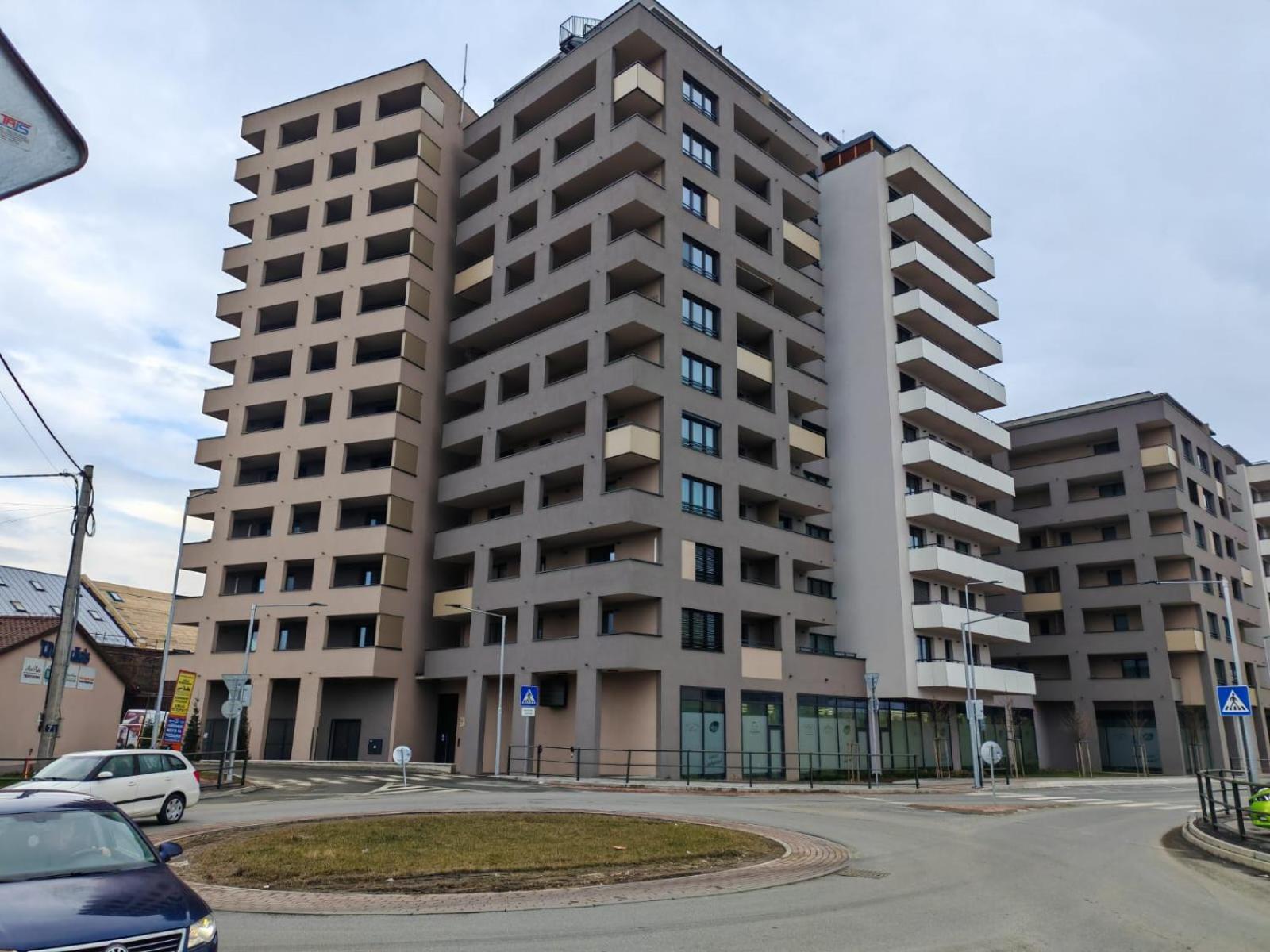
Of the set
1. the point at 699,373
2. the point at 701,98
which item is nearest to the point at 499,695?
the point at 699,373

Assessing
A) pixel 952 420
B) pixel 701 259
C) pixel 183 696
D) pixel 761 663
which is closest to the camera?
pixel 183 696

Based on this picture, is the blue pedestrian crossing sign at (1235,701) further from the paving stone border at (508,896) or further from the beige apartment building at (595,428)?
the beige apartment building at (595,428)

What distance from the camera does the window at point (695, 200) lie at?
159ft

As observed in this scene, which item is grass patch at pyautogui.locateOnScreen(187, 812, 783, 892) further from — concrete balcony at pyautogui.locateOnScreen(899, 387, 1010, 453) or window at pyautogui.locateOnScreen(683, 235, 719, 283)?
concrete balcony at pyautogui.locateOnScreen(899, 387, 1010, 453)

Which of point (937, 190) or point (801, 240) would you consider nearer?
point (801, 240)

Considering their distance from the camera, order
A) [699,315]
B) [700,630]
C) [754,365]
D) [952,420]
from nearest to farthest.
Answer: [700,630], [699,315], [754,365], [952,420]

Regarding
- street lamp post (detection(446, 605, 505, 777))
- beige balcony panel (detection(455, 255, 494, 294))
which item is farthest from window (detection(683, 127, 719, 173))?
street lamp post (detection(446, 605, 505, 777))

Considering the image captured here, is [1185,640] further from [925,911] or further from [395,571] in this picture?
Answer: [925,911]

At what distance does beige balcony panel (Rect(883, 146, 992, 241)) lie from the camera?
57.4 meters

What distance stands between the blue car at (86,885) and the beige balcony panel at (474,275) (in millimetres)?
46783

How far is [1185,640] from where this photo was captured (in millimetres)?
60750

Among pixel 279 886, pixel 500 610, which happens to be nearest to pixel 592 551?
pixel 500 610

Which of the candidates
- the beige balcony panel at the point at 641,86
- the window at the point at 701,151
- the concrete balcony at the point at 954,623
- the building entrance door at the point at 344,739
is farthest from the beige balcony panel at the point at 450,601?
the beige balcony panel at the point at 641,86

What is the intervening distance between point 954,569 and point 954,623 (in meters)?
3.17
